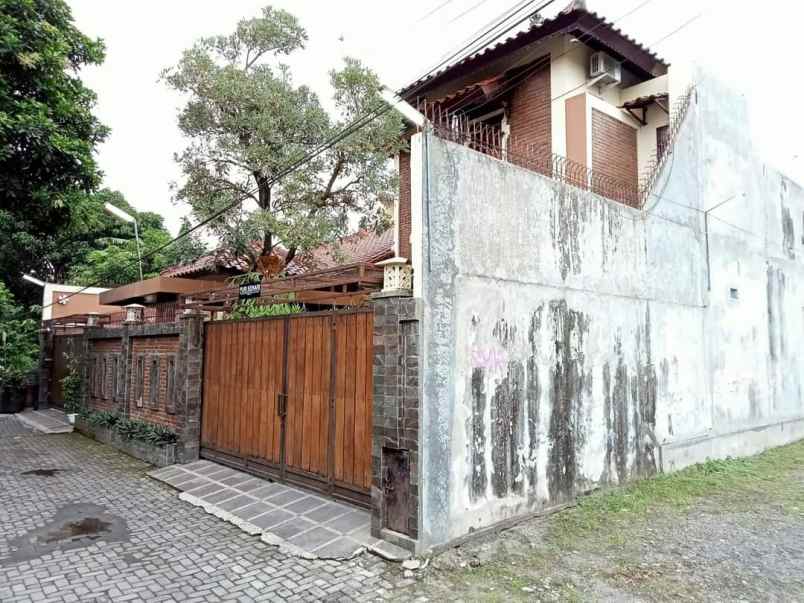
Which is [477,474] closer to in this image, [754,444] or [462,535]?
[462,535]

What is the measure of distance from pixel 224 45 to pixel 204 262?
4.83 meters

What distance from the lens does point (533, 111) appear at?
9062mm

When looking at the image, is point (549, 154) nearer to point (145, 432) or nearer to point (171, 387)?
point (171, 387)

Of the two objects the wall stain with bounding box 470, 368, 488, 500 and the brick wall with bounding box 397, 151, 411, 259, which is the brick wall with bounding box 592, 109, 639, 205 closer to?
the brick wall with bounding box 397, 151, 411, 259

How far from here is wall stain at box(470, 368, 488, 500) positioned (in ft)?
15.3

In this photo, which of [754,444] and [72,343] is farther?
[72,343]

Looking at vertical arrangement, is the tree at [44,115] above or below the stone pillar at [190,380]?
→ above

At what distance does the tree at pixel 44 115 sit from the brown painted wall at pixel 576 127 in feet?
27.1

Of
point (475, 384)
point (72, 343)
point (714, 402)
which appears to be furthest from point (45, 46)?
point (714, 402)

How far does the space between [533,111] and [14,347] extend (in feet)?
56.0

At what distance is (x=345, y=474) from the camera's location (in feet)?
17.5

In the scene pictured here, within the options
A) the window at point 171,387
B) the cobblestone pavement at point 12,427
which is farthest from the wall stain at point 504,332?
the cobblestone pavement at point 12,427

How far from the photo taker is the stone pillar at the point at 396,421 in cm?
430

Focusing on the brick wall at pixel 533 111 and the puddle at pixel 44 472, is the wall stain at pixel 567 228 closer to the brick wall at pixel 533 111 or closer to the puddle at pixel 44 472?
the brick wall at pixel 533 111
